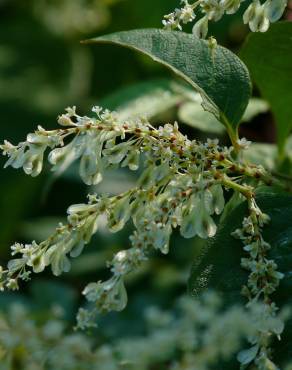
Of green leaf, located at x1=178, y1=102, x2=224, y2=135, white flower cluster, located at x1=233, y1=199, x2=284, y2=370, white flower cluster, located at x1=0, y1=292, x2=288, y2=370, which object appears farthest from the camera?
green leaf, located at x1=178, y1=102, x2=224, y2=135

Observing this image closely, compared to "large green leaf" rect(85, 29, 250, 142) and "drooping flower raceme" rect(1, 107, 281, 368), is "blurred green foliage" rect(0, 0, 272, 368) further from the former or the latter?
"drooping flower raceme" rect(1, 107, 281, 368)

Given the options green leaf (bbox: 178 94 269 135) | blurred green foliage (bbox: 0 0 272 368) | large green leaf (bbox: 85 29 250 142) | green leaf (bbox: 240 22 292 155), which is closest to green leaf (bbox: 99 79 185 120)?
green leaf (bbox: 178 94 269 135)

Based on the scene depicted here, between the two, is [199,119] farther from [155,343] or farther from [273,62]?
[155,343]

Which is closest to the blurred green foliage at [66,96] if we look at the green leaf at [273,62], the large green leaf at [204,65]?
the green leaf at [273,62]

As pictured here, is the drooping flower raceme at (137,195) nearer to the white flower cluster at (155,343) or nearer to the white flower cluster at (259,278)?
the white flower cluster at (259,278)

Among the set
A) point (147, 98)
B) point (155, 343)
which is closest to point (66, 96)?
point (147, 98)

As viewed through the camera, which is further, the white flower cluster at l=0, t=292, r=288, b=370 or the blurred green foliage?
the blurred green foliage

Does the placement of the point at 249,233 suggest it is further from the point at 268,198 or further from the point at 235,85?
the point at 235,85

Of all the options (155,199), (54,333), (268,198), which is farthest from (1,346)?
(268,198)
